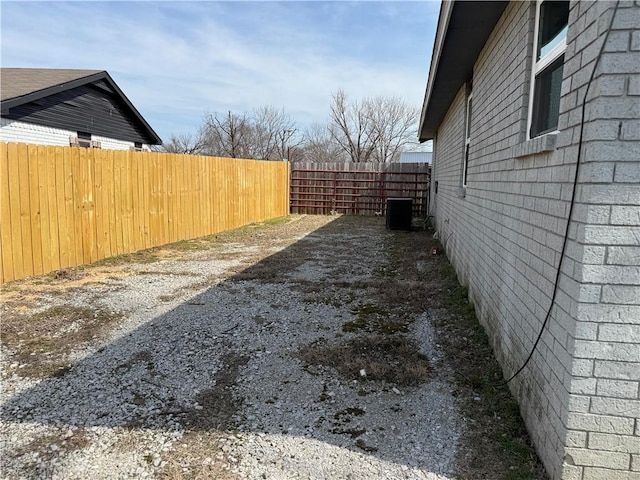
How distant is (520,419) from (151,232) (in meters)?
8.01

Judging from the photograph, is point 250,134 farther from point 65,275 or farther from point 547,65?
point 547,65

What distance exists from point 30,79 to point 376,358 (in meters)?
13.7

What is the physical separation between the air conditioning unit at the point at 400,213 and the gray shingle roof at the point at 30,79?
1015 centimetres

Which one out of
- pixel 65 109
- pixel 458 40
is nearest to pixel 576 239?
pixel 458 40

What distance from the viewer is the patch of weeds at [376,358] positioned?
327cm

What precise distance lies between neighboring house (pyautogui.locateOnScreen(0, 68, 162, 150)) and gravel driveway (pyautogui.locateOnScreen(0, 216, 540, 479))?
7.00 metres

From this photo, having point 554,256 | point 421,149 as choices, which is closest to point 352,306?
point 554,256

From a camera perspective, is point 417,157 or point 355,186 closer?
point 355,186

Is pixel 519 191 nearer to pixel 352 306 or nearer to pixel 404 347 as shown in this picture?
pixel 404 347

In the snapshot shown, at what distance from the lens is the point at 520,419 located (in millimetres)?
2562

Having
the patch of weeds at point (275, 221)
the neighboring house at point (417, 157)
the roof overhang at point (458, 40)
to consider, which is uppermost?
the neighboring house at point (417, 157)

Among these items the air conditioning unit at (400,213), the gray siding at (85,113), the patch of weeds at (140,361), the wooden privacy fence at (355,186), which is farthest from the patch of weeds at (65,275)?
the wooden privacy fence at (355,186)

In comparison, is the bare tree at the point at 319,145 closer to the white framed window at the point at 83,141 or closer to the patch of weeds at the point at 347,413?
the white framed window at the point at 83,141

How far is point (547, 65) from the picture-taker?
2.70 metres
